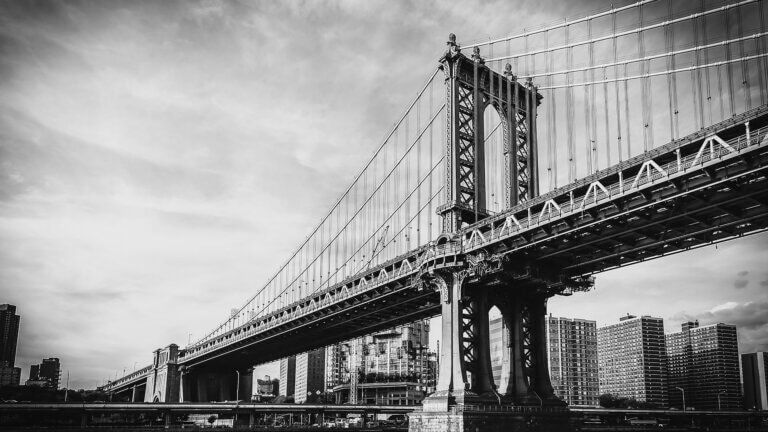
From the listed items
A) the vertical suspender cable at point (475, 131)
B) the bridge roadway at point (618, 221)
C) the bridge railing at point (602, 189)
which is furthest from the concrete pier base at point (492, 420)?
the vertical suspender cable at point (475, 131)

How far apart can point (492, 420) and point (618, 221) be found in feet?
64.8

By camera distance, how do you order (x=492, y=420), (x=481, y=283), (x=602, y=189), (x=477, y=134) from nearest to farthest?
1. (x=602, y=189)
2. (x=492, y=420)
3. (x=481, y=283)
4. (x=477, y=134)

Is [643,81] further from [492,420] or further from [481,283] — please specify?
[492,420]

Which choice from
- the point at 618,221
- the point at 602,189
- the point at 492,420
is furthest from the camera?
the point at 492,420

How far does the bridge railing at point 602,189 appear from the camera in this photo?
4178 centimetres

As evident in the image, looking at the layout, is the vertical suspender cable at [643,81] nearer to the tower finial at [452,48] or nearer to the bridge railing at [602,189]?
the bridge railing at [602,189]

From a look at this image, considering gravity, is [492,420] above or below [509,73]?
below

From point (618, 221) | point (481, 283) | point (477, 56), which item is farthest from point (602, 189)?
point (477, 56)

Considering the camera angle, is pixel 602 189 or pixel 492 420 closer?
pixel 602 189

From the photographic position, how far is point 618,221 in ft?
163

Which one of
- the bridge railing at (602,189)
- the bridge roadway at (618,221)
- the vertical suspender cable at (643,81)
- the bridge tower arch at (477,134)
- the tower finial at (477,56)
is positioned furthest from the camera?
the tower finial at (477,56)

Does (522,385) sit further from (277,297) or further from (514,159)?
(277,297)

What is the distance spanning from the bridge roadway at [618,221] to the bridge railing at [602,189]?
0.08 meters

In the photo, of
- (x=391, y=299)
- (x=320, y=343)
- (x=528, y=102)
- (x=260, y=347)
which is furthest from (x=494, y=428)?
(x=260, y=347)
